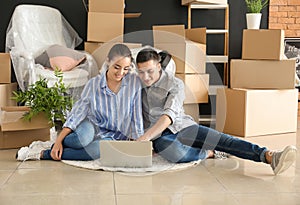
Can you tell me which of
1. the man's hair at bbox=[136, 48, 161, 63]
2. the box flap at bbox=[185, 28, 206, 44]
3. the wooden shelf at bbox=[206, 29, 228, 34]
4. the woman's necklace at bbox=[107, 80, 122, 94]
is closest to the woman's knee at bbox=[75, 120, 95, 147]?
the woman's necklace at bbox=[107, 80, 122, 94]

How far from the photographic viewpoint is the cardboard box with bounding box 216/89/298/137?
356 centimetres

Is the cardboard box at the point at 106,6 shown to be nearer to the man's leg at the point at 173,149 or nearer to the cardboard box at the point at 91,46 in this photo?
the cardboard box at the point at 91,46

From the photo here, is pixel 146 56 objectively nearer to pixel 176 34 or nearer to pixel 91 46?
pixel 176 34

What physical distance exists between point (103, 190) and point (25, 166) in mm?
599

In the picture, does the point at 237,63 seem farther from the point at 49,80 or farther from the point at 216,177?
the point at 216,177

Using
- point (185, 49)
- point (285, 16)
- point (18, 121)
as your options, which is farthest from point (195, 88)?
point (285, 16)

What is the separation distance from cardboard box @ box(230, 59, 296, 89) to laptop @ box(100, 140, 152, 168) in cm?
155

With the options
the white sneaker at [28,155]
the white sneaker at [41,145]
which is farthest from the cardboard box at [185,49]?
the white sneaker at [28,155]

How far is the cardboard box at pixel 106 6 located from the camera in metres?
3.77

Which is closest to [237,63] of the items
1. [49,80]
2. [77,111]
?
[49,80]

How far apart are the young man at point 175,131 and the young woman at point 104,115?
7cm

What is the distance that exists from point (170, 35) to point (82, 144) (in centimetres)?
128

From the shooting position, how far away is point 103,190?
2064 millimetres

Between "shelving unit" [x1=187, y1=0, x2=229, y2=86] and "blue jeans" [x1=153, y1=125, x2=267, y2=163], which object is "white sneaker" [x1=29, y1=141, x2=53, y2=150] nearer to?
"blue jeans" [x1=153, y1=125, x2=267, y2=163]
